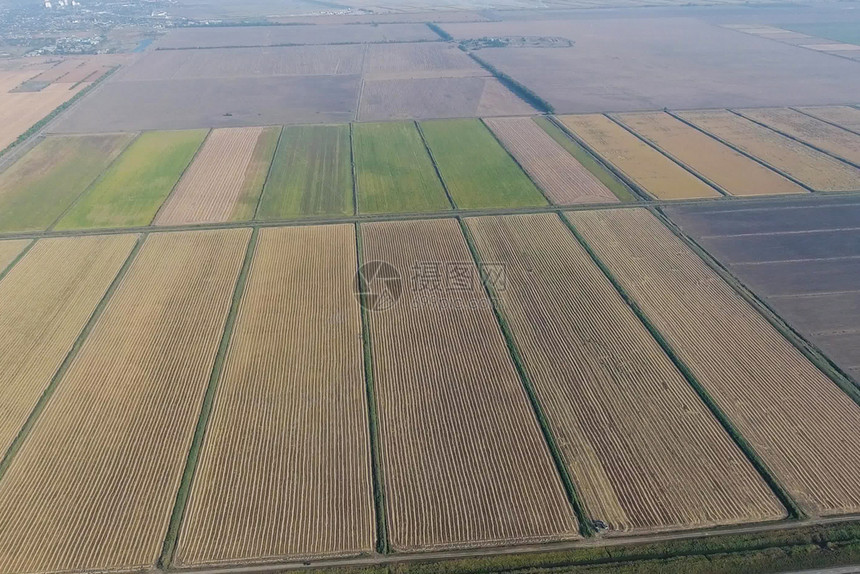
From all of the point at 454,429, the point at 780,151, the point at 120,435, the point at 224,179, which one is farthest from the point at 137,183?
the point at 780,151

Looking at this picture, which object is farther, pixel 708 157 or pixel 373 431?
pixel 708 157

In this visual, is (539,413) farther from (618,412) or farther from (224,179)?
(224,179)

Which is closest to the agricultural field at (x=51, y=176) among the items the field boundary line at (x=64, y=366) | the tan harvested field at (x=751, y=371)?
the field boundary line at (x=64, y=366)

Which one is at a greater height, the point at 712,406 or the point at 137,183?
the point at 137,183

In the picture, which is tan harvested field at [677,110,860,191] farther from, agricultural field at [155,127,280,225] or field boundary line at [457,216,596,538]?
agricultural field at [155,127,280,225]

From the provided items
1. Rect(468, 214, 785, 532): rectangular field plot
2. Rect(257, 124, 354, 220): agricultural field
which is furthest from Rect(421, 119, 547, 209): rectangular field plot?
Rect(468, 214, 785, 532): rectangular field plot
